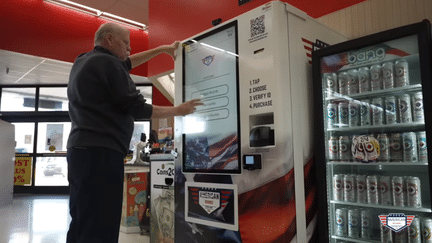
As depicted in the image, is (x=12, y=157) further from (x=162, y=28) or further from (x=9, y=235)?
(x=162, y=28)

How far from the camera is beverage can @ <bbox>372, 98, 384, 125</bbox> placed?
2.10 meters

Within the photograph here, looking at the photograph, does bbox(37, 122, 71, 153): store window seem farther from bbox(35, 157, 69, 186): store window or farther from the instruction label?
the instruction label

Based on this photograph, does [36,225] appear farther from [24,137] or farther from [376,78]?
[24,137]

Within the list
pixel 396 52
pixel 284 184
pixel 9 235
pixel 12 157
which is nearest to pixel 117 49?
pixel 284 184

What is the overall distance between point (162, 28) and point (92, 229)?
3.47 m

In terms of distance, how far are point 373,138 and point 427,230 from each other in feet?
1.89

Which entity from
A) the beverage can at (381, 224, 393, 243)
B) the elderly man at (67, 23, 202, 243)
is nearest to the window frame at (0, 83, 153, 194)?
the elderly man at (67, 23, 202, 243)

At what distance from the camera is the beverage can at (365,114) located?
2152mm

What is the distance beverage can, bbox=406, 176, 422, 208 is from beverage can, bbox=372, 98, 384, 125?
39 cm

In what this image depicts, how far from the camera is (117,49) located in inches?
81.5

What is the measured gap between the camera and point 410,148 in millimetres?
1956

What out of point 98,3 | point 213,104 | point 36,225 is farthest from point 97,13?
point 213,104

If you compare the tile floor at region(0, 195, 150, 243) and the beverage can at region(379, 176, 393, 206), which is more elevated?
the beverage can at region(379, 176, 393, 206)

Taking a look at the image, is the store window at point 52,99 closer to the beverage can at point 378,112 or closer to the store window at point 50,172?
the store window at point 50,172
